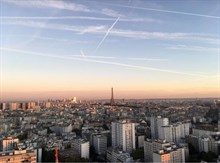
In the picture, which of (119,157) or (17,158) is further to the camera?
(119,157)

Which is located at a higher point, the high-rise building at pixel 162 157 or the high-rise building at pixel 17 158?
the high-rise building at pixel 17 158

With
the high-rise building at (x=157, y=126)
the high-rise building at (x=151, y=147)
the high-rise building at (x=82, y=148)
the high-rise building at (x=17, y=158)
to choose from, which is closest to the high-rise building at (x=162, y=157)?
the high-rise building at (x=151, y=147)

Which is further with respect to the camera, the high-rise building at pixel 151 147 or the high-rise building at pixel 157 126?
the high-rise building at pixel 157 126

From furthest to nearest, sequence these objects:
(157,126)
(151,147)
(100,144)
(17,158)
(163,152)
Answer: (157,126), (100,144), (151,147), (163,152), (17,158)

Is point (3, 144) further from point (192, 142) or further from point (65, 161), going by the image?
point (192, 142)

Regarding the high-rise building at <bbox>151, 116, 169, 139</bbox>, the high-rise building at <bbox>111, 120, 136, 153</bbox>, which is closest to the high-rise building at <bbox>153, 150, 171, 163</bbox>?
the high-rise building at <bbox>111, 120, 136, 153</bbox>

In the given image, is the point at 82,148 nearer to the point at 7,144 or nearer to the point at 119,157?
the point at 119,157

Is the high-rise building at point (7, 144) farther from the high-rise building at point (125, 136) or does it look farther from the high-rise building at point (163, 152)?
the high-rise building at point (163, 152)

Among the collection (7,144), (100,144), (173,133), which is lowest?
(100,144)

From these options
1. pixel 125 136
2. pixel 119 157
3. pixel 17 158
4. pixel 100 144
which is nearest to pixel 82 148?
pixel 100 144

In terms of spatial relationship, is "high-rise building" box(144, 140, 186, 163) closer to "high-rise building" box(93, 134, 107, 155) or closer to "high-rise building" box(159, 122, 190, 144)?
"high-rise building" box(93, 134, 107, 155)

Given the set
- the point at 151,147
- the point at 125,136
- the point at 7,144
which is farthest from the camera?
the point at 125,136
